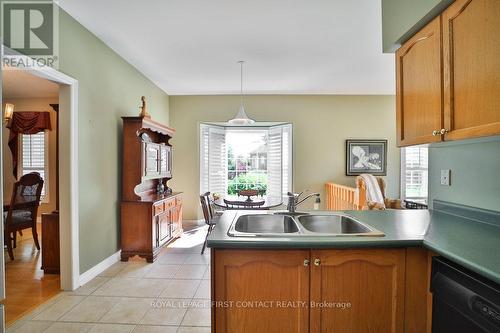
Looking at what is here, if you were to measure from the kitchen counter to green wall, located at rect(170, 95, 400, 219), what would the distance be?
394 cm

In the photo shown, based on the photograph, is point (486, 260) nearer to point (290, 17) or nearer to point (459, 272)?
point (459, 272)

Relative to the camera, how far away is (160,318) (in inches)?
90.5

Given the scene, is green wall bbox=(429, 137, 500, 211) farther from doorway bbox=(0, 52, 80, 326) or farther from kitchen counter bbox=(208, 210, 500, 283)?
doorway bbox=(0, 52, 80, 326)

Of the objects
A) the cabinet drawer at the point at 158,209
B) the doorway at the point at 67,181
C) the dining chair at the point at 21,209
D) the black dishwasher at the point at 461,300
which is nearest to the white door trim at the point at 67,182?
the doorway at the point at 67,181

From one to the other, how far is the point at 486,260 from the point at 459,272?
134 millimetres

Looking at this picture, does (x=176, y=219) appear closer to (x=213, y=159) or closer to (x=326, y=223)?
(x=213, y=159)

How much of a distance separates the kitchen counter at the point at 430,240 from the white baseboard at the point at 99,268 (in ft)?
6.87

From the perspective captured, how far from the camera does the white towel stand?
433cm

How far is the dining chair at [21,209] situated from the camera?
11.7 feet

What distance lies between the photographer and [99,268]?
10.5 ft

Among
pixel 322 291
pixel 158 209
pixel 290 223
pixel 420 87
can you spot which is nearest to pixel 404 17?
pixel 420 87

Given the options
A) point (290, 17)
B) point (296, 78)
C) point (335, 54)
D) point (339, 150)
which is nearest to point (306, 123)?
point (339, 150)

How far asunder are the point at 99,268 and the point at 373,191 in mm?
4024

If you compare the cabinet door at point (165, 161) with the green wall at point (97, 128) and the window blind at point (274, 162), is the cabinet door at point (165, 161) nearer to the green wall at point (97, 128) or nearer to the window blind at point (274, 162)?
the green wall at point (97, 128)
